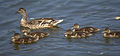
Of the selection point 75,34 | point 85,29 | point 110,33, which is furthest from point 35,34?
point 110,33

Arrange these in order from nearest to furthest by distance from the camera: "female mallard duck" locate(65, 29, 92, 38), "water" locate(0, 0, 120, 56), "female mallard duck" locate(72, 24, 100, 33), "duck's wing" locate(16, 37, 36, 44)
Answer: "water" locate(0, 0, 120, 56)
"duck's wing" locate(16, 37, 36, 44)
"female mallard duck" locate(65, 29, 92, 38)
"female mallard duck" locate(72, 24, 100, 33)

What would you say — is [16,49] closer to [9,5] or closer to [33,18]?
[33,18]

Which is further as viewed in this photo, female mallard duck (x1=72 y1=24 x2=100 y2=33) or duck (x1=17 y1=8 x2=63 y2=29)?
duck (x1=17 y1=8 x2=63 y2=29)

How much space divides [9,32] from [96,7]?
4.25 metres

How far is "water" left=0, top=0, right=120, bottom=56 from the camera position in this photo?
10039 millimetres

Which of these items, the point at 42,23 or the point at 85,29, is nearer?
the point at 85,29

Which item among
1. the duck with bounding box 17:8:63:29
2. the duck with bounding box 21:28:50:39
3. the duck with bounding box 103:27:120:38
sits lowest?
the duck with bounding box 103:27:120:38

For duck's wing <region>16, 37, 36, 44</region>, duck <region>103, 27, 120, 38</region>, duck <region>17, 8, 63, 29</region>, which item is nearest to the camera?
duck <region>103, 27, 120, 38</region>

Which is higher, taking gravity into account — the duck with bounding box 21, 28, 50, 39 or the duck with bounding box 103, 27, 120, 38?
the duck with bounding box 21, 28, 50, 39

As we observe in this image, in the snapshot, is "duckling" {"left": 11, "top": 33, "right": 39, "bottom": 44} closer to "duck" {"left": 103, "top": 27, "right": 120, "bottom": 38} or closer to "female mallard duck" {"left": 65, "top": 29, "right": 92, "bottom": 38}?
"female mallard duck" {"left": 65, "top": 29, "right": 92, "bottom": 38}

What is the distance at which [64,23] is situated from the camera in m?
12.7

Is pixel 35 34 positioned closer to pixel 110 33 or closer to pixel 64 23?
pixel 64 23

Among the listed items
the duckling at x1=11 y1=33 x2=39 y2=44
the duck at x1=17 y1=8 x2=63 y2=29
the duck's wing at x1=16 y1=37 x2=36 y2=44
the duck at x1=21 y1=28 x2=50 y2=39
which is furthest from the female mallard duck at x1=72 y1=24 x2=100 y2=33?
the duck's wing at x1=16 y1=37 x2=36 y2=44

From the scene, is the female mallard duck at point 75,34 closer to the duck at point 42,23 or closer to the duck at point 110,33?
the duck at point 110,33
